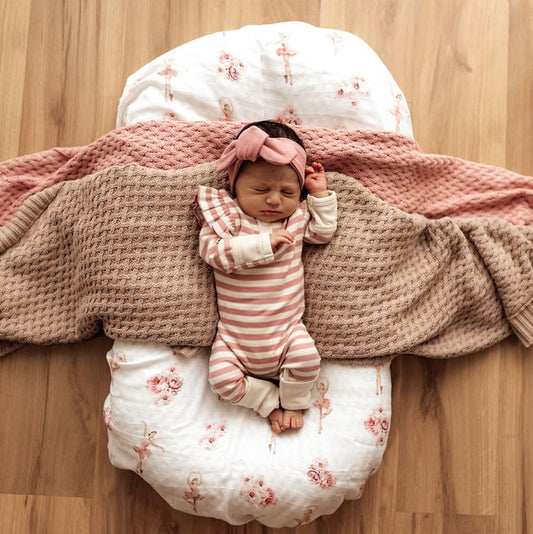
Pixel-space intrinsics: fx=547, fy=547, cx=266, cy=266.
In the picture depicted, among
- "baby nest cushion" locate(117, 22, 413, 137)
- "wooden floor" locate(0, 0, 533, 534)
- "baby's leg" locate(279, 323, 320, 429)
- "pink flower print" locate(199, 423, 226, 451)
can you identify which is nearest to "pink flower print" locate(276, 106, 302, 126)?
"baby nest cushion" locate(117, 22, 413, 137)

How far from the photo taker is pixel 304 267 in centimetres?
117

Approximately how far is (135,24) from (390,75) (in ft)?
2.09

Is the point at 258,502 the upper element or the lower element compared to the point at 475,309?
lower

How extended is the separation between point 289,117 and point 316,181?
7.2 inches

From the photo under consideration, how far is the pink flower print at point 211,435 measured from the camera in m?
1.12

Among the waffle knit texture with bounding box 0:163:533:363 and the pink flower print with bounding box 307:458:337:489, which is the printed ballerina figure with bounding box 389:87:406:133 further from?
the pink flower print with bounding box 307:458:337:489

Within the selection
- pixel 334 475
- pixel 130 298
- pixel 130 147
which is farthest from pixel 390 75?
pixel 334 475

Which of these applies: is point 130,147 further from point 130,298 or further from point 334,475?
point 334,475

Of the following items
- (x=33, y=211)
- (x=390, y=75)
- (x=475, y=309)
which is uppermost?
(x=390, y=75)

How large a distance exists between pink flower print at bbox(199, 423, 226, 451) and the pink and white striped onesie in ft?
0.22

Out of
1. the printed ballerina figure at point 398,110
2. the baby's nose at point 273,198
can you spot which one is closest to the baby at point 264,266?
the baby's nose at point 273,198

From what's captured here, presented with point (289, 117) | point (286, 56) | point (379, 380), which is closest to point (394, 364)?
point (379, 380)

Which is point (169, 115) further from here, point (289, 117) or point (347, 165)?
point (347, 165)

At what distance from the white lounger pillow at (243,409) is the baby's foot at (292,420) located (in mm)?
19
